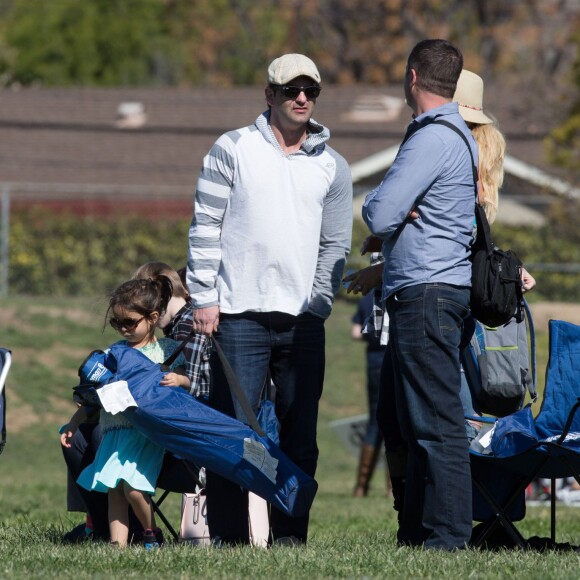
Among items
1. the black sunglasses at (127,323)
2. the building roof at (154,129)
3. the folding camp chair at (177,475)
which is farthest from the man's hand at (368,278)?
the building roof at (154,129)

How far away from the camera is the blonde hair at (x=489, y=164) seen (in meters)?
5.62

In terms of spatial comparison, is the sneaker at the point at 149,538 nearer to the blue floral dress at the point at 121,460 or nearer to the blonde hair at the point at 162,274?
the blue floral dress at the point at 121,460

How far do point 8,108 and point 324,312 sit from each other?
24702 mm

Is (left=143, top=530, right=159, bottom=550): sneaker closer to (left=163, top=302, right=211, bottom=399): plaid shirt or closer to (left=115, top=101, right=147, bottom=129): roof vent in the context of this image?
(left=163, top=302, right=211, bottom=399): plaid shirt

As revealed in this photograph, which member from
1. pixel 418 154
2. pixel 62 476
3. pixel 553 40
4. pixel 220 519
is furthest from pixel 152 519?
pixel 553 40

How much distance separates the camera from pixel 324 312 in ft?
18.8

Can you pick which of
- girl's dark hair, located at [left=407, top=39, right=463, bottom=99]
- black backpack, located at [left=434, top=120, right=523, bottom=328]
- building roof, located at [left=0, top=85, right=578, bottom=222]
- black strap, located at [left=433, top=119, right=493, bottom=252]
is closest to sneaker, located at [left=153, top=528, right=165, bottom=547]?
black backpack, located at [left=434, top=120, right=523, bottom=328]

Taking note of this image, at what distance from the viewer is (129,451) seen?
5.61 m

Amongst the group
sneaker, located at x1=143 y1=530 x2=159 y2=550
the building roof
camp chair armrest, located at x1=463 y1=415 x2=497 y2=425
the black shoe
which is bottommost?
the black shoe

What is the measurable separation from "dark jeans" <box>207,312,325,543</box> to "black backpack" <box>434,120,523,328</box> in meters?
0.83

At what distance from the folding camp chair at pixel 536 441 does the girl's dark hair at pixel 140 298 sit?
1615 millimetres

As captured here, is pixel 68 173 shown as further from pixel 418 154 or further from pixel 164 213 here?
pixel 418 154

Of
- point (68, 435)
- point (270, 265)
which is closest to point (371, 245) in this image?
point (270, 265)

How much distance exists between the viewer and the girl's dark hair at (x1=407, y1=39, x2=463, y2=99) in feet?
17.1
